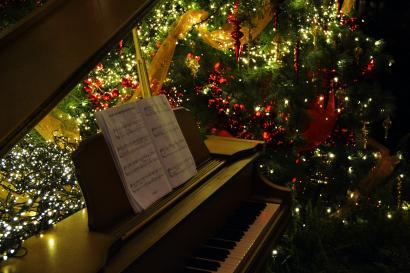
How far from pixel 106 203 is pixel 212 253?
630 mm

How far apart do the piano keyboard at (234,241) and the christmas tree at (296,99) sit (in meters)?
1.28

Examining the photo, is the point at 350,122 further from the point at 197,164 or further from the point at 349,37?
the point at 197,164

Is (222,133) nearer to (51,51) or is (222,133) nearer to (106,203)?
(106,203)

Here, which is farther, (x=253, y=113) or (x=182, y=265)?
(x=253, y=113)

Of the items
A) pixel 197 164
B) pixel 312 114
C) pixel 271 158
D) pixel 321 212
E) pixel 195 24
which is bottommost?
pixel 321 212

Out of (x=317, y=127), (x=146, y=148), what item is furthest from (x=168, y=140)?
(x=317, y=127)

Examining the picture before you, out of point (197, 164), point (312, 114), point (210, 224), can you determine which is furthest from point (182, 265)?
point (312, 114)

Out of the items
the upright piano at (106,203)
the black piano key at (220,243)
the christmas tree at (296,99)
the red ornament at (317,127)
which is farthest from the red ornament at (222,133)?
the black piano key at (220,243)

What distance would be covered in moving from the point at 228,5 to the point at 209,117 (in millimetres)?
Answer: 1144

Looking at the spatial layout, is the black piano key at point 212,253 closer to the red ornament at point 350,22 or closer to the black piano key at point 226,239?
the black piano key at point 226,239

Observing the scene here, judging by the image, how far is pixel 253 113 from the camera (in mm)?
4156

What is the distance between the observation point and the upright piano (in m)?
1.36

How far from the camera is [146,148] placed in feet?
6.13

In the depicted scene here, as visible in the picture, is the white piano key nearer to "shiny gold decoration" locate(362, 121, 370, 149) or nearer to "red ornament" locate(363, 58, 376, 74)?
"shiny gold decoration" locate(362, 121, 370, 149)
